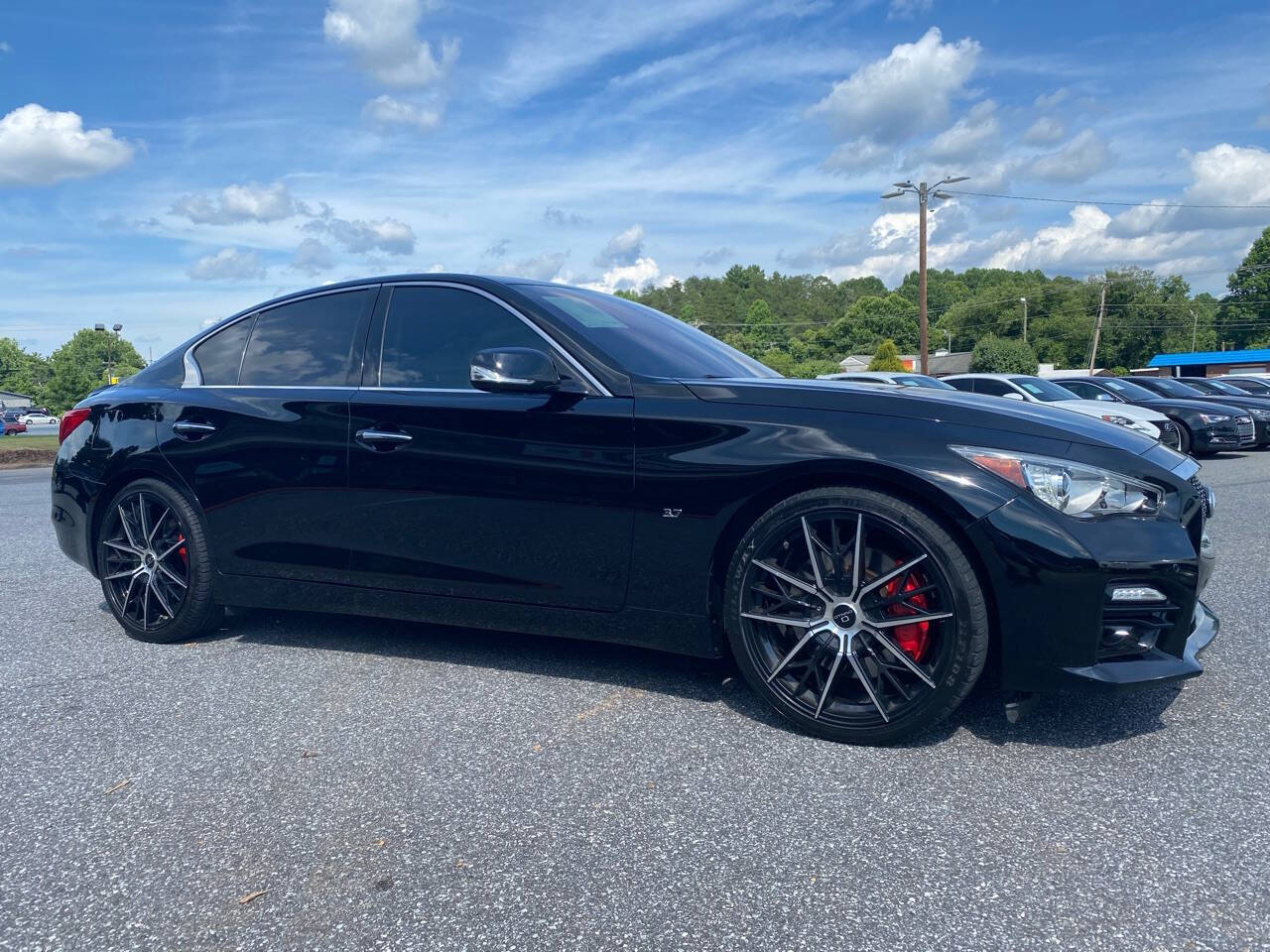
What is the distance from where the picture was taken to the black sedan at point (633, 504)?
104 inches

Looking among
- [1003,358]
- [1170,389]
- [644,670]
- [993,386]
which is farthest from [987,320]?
[644,670]

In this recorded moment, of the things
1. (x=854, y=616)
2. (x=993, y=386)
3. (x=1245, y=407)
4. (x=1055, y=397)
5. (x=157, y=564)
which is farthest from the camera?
(x=1245, y=407)

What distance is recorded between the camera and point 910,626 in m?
2.78

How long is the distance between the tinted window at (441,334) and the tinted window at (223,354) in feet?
2.69

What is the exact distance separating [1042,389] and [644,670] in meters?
12.8

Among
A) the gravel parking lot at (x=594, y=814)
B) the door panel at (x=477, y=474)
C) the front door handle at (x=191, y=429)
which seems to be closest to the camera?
the gravel parking lot at (x=594, y=814)

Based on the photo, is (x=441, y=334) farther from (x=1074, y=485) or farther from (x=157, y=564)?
(x=1074, y=485)

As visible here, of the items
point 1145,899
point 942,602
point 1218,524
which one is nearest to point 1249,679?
point 942,602

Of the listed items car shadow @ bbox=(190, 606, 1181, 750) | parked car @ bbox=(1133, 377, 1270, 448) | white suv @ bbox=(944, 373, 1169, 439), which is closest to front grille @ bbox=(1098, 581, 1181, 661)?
car shadow @ bbox=(190, 606, 1181, 750)

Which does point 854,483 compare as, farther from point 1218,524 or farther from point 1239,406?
point 1239,406

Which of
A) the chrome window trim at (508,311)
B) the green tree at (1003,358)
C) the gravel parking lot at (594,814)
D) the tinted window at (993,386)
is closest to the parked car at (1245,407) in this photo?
the tinted window at (993,386)

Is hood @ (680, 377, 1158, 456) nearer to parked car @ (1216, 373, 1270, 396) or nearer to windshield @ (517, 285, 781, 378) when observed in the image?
windshield @ (517, 285, 781, 378)

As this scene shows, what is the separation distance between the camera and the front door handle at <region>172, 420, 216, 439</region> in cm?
390

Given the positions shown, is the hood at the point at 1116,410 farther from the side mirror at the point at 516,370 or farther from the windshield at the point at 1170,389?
the side mirror at the point at 516,370
